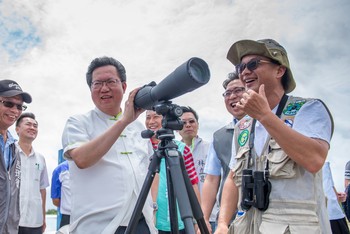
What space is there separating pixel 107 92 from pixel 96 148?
52 centimetres

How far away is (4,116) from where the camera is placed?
382cm

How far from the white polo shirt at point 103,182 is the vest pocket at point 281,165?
934 millimetres

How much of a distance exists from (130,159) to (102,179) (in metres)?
0.26

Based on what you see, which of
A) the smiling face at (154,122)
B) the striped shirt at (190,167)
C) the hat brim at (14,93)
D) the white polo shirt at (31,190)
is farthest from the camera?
the white polo shirt at (31,190)

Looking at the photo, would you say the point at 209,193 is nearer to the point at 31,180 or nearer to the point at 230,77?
the point at 230,77

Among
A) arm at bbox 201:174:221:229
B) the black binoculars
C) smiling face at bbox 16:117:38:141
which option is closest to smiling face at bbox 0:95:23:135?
smiling face at bbox 16:117:38:141

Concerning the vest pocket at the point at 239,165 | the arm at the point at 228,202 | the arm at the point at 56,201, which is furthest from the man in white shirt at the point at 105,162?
the arm at the point at 56,201

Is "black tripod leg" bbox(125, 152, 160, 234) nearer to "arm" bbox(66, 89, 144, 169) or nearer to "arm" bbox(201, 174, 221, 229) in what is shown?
"arm" bbox(66, 89, 144, 169)

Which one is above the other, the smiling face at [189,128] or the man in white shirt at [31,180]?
the smiling face at [189,128]

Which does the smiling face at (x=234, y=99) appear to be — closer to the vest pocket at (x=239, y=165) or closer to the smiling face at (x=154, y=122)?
the smiling face at (x=154, y=122)

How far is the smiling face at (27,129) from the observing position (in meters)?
6.00

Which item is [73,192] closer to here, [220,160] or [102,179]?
[102,179]

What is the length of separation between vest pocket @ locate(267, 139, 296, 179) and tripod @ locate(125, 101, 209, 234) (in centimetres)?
50

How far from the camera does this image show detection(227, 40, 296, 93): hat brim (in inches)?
86.4
